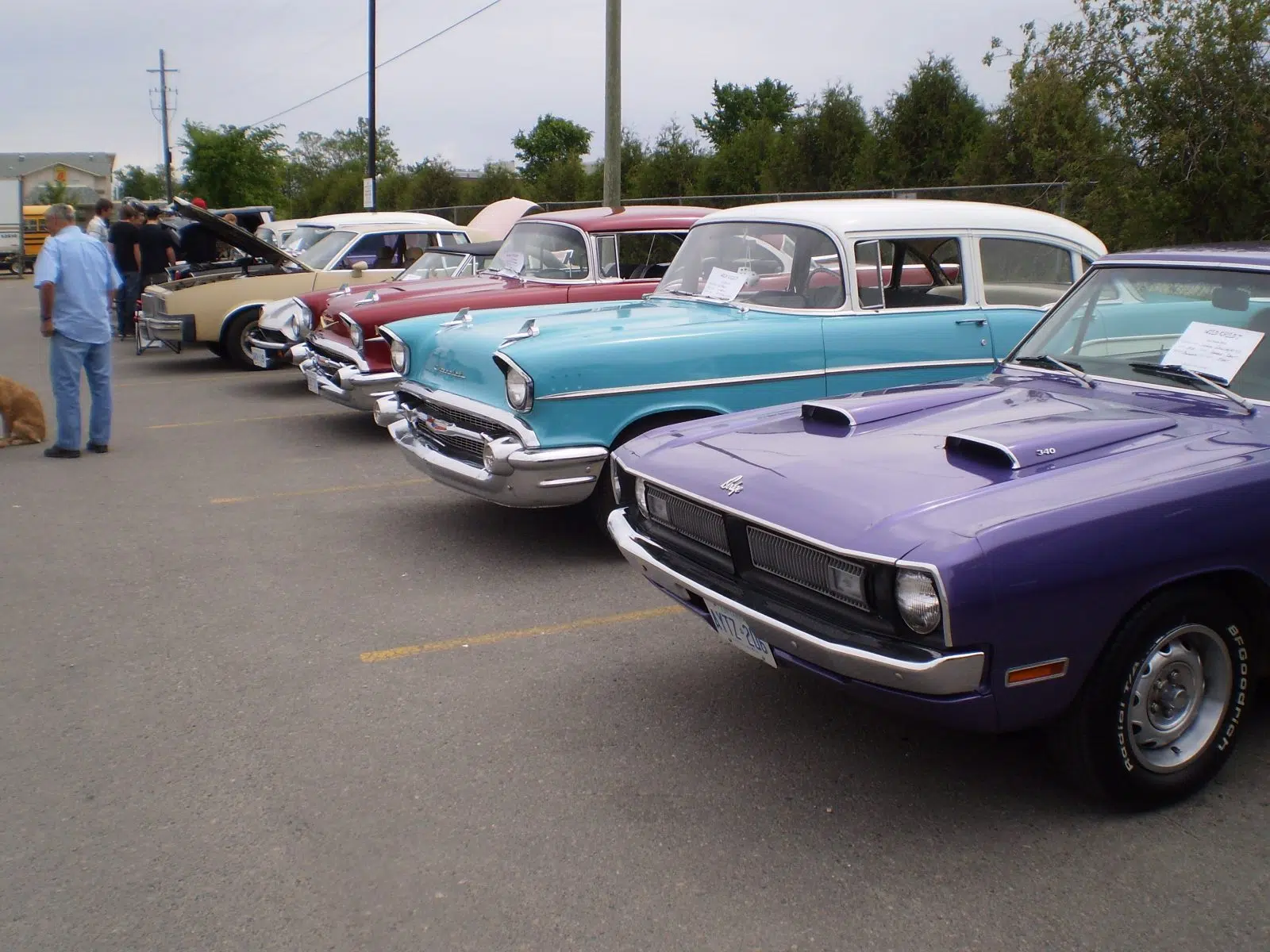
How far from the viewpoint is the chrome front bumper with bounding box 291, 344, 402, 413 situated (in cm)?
896

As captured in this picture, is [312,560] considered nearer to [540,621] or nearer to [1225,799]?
[540,621]

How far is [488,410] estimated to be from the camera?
596 centimetres

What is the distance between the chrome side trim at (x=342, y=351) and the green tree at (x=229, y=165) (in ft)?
135

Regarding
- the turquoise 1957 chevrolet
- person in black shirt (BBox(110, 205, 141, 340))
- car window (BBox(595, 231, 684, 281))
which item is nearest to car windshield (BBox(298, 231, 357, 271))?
person in black shirt (BBox(110, 205, 141, 340))

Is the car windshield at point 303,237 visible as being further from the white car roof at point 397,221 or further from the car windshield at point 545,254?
the car windshield at point 545,254

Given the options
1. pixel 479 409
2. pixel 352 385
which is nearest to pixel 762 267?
pixel 479 409

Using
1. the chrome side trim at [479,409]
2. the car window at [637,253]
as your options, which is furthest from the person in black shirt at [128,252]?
the chrome side trim at [479,409]

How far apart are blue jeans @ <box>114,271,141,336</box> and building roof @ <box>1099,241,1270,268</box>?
1487 cm

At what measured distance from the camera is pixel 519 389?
5.74 meters

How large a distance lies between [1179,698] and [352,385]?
6822mm

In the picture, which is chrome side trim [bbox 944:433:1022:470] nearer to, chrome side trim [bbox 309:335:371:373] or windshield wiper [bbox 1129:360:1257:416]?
windshield wiper [bbox 1129:360:1257:416]

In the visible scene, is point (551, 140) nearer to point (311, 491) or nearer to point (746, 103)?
point (746, 103)

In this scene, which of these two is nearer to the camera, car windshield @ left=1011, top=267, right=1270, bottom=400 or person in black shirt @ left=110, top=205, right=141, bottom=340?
car windshield @ left=1011, top=267, right=1270, bottom=400

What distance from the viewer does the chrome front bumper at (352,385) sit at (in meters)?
8.96
